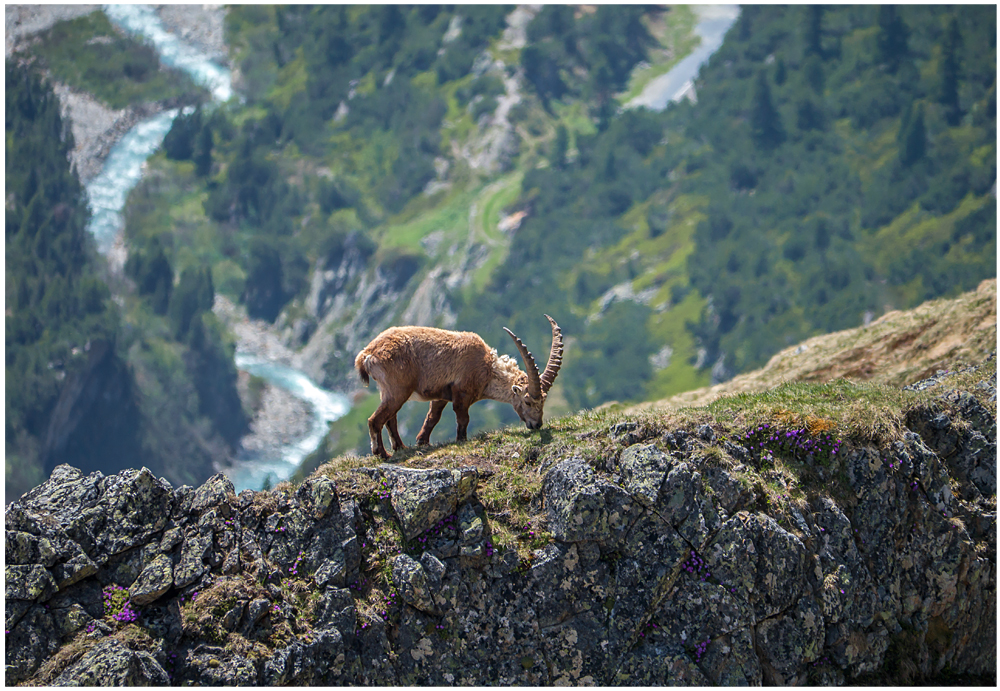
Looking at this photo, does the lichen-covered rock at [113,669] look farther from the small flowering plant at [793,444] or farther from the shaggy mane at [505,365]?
the small flowering plant at [793,444]

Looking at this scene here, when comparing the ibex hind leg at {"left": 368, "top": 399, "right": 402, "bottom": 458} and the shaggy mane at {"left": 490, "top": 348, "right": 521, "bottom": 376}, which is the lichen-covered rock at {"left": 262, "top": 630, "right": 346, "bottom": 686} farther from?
the shaggy mane at {"left": 490, "top": 348, "right": 521, "bottom": 376}

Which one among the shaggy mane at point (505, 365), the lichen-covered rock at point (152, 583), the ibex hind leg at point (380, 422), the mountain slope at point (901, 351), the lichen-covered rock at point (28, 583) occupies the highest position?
the shaggy mane at point (505, 365)

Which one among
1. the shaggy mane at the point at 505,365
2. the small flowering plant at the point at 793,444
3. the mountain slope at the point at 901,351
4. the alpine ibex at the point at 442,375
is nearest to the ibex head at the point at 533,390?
the alpine ibex at the point at 442,375

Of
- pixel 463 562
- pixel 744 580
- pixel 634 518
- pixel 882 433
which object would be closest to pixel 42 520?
pixel 463 562

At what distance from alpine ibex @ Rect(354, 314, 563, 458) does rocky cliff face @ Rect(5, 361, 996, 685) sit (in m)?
3.20

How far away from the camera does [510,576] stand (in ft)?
75.2

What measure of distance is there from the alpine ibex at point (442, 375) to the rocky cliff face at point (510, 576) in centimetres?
320

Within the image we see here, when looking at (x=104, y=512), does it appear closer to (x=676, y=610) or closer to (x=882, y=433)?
(x=676, y=610)

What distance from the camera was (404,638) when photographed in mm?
22312

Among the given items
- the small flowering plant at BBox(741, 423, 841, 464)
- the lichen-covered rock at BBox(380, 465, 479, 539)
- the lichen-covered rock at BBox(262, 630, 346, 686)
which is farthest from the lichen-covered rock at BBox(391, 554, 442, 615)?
the small flowering plant at BBox(741, 423, 841, 464)

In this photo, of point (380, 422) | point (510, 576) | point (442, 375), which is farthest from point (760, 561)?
point (380, 422)

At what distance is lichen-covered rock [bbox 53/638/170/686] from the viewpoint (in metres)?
19.9

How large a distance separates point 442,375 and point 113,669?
38.7 ft

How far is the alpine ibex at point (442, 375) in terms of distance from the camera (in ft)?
88.2
